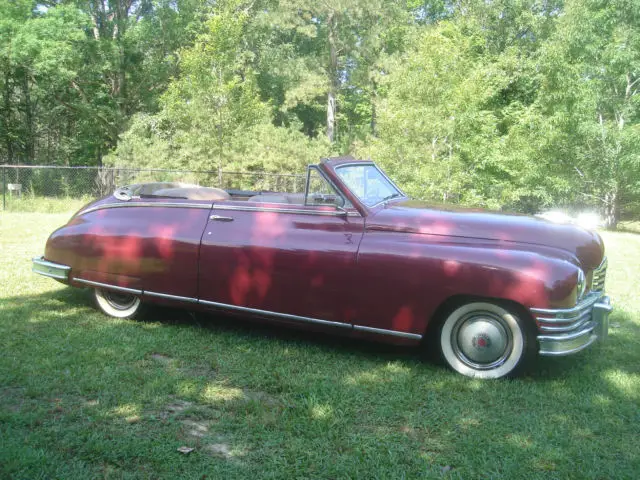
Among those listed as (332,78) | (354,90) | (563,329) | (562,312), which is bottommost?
(563,329)

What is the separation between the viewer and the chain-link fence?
659 inches

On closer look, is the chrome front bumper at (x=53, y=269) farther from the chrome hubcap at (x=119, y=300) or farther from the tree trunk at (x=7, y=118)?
the tree trunk at (x=7, y=118)

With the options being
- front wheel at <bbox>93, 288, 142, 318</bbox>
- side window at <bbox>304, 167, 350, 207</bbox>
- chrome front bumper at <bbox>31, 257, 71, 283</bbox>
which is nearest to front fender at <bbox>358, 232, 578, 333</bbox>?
side window at <bbox>304, 167, 350, 207</bbox>

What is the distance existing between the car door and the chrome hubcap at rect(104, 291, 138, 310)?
976 millimetres

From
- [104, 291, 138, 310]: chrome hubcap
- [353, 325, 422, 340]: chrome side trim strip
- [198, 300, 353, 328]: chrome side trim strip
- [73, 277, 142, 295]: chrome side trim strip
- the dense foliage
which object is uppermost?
the dense foliage

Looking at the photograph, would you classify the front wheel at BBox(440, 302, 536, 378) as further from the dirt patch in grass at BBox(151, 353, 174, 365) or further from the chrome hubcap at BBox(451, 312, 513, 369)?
the dirt patch in grass at BBox(151, 353, 174, 365)

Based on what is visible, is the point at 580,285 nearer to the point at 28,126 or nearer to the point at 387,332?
the point at 387,332

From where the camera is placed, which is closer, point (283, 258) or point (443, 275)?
point (443, 275)

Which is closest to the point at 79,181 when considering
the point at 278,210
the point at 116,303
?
the point at 116,303

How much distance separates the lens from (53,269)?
5406mm

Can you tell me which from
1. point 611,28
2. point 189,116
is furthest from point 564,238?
point 611,28

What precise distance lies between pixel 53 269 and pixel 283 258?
248 centimetres

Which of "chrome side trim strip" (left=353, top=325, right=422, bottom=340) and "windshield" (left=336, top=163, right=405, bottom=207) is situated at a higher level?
"windshield" (left=336, top=163, right=405, bottom=207)

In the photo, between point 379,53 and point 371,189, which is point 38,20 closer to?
point 379,53
